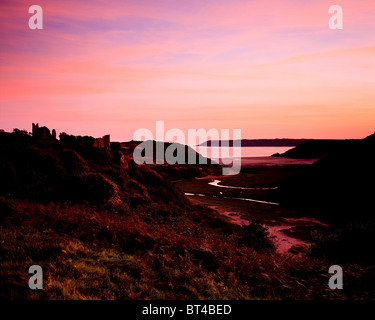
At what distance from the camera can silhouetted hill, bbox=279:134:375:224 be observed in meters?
36.4

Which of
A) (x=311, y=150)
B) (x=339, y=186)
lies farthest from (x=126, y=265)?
(x=311, y=150)

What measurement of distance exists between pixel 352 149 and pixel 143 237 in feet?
176

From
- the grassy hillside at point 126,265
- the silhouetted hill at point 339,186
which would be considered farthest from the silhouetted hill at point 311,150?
the grassy hillside at point 126,265

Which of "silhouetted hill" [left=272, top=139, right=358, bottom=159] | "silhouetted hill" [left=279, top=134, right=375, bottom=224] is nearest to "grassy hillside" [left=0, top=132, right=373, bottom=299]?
"silhouetted hill" [left=279, top=134, right=375, bottom=224]

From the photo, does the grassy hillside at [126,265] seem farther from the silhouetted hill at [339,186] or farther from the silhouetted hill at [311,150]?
the silhouetted hill at [311,150]

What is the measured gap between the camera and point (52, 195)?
1580cm

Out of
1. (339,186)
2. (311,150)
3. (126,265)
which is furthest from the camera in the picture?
(311,150)

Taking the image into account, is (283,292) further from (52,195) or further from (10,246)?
(52,195)

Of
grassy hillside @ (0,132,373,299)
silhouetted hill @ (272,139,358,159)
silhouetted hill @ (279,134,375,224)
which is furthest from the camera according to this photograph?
silhouetted hill @ (272,139,358,159)

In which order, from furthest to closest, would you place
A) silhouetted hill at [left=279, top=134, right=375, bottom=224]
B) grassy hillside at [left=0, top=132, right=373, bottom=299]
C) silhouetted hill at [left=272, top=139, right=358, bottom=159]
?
silhouetted hill at [left=272, top=139, right=358, bottom=159], silhouetted hill at [left=279, top=134, right=375, bottom=224], grassy hillside at [left=0, top=132, right=373, bottom=299]

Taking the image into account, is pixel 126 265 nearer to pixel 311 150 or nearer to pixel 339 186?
pixel 339 186

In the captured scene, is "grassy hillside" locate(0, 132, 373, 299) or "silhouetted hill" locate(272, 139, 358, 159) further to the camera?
"silhouetted hill" locate(272, 139, 358, 159)

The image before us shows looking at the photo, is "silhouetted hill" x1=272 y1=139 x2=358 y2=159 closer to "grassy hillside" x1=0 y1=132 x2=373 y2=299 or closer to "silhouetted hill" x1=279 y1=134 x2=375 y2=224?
"silhouetted hill" x1=279 y1=134 x2=375 y2=224

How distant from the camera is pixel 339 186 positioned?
42969 millimetres
